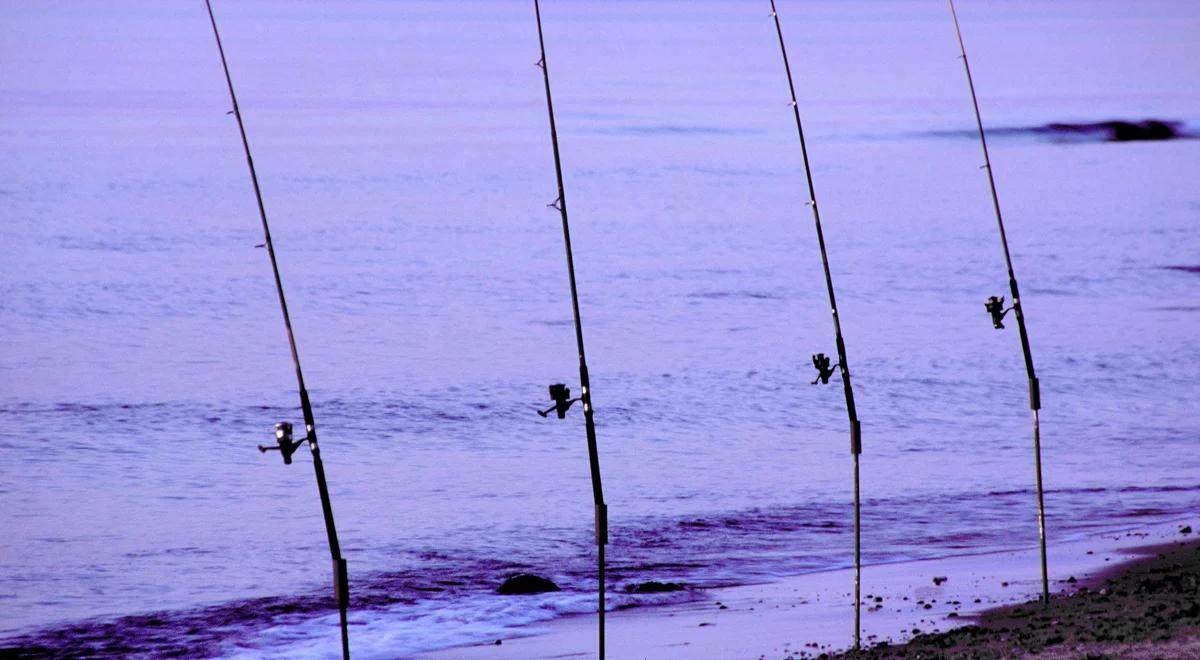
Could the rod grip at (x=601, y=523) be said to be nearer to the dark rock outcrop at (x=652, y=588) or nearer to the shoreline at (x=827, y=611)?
the shoreline at (x=827, y=611)

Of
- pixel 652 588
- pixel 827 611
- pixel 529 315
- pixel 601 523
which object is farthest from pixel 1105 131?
pixel 601 523

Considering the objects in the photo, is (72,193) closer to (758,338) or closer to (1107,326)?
(758,338)

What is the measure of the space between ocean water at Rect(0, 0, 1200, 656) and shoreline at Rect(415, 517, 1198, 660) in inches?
22.3

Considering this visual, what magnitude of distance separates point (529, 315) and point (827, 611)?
16616mm

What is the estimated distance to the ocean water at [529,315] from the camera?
39.9ft

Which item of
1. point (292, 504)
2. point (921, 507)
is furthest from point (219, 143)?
point (921, 507)

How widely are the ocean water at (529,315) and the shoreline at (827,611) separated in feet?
1.86

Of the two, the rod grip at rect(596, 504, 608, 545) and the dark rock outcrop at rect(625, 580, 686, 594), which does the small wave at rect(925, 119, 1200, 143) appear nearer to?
the dark rock outcrop at rect(625, 580, 686, 594)

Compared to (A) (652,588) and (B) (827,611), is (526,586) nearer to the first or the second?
(A) (652,588)

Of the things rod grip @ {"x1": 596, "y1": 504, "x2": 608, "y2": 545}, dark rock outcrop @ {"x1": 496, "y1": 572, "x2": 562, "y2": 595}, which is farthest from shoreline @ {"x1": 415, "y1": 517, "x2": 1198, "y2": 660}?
rod grip @ {"x1": 596, "y1": 504, "x2": 608, "y2": 545}

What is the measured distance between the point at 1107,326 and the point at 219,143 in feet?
84.7

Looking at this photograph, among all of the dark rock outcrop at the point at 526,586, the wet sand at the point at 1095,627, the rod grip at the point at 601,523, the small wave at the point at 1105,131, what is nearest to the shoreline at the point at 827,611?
the wet sand at the point at 1095,627

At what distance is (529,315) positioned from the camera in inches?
999

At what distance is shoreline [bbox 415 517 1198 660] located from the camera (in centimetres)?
827
